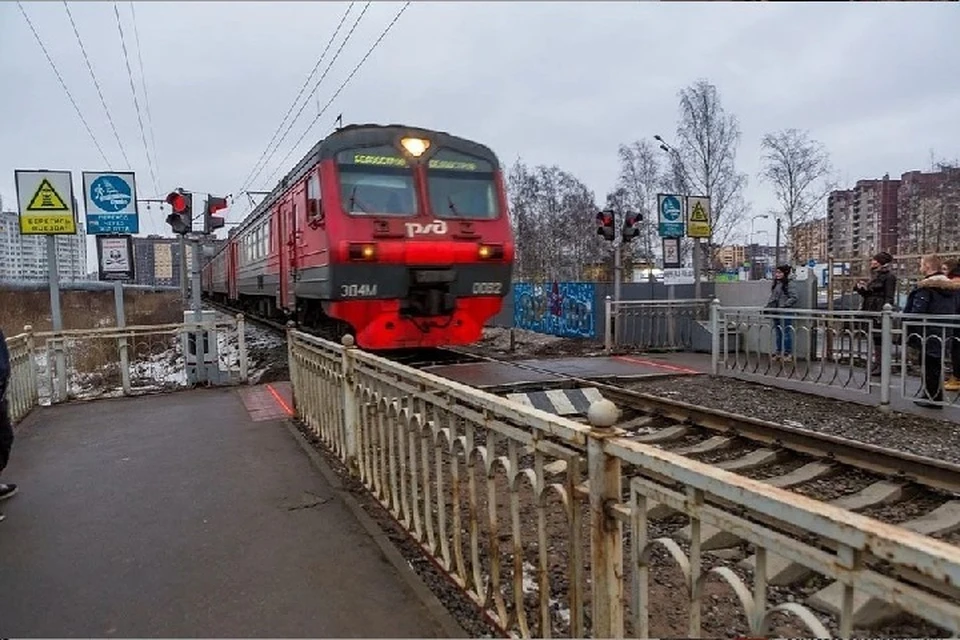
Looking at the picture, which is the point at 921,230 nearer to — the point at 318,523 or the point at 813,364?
the point at 813,364

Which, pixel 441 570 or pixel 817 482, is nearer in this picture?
pixel 441 570

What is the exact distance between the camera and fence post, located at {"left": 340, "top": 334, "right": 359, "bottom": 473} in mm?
4891

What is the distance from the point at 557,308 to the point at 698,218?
16.9ft

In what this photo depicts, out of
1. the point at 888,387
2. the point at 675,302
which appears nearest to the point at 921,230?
the point at 675,302

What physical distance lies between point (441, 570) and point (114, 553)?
1826 mm

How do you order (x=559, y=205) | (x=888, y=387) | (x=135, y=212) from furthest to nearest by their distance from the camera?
(x=559, y=205) → (x=135, y=212) → (x=888, y=387)

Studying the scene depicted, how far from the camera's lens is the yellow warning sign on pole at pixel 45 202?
8984 mm

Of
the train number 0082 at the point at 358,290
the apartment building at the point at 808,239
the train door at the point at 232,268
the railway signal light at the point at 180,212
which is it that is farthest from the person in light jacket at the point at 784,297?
the apartment building at the point at 808,239

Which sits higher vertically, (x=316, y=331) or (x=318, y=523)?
(x=316, y=331)

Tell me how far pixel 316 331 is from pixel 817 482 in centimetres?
811

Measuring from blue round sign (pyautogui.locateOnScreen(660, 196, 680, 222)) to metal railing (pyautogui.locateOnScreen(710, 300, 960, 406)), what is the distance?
2531 mm

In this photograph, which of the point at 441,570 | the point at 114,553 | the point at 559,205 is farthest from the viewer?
the point at 559,205

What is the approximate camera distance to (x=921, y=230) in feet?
127

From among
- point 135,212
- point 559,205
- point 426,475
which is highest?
point 559,205
